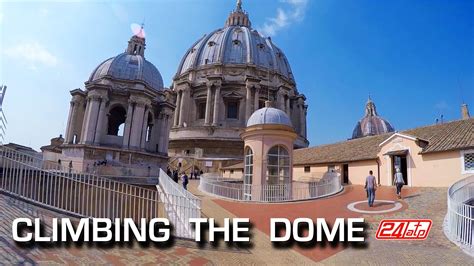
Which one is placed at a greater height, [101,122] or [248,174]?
[101,122]

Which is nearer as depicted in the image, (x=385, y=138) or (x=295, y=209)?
(x=295, y=209)

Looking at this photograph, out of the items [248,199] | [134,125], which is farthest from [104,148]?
[248,199]

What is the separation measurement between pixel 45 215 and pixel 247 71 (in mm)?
45300

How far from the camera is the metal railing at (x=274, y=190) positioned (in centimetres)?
1413

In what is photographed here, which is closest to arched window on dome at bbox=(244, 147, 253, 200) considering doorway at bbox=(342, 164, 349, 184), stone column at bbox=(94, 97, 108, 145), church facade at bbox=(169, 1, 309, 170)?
doorway at bbox=(342, 164, 349, 184)

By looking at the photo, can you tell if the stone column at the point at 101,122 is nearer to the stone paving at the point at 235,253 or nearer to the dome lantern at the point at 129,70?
the dome lantern at the point at 129,70

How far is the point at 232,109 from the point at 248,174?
1335 inches

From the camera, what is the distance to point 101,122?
99.7 ft

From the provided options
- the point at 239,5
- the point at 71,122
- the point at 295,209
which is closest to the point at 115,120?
the point at 71,122

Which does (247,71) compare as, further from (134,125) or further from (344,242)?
(344,242)

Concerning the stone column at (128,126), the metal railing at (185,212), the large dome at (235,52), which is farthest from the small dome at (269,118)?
Result: the large dome at (235,52)

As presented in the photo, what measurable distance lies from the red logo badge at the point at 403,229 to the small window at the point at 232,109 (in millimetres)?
39599

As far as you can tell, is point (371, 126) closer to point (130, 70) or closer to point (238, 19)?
point (238, 19)

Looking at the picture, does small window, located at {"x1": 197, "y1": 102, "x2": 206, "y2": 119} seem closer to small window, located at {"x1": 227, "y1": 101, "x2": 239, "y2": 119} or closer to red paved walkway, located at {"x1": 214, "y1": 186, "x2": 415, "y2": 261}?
small window, located at {"x1": 227, "y1": 101, "x2": 239, "y2": 119}
